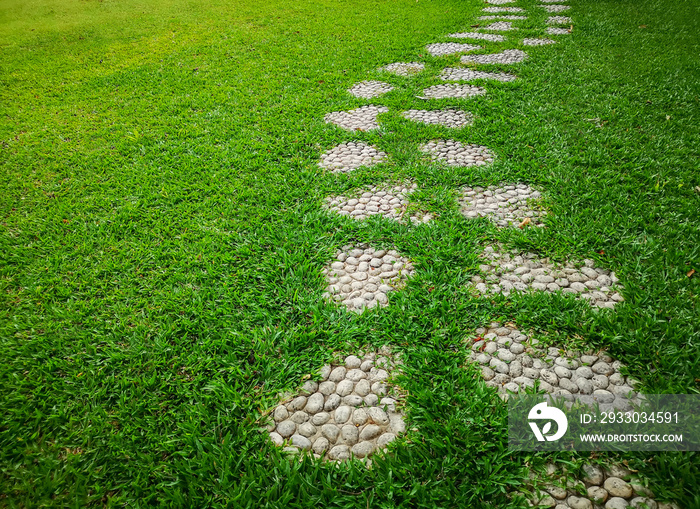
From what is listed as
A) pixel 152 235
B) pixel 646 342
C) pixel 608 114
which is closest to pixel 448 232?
pixel 646 342

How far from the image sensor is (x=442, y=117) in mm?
4926

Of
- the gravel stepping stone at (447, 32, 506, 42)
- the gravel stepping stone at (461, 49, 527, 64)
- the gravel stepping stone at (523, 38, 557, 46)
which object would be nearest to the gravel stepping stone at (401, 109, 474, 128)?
the gravel stepping stone at (461, 49, 527, 64)

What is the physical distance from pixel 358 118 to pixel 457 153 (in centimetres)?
169

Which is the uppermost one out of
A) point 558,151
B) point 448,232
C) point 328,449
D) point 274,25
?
point 274,25

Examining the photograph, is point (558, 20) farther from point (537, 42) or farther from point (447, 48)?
point (447, 48)

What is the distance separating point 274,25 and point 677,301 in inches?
429

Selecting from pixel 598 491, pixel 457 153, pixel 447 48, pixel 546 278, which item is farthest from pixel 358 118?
pixel 598 491

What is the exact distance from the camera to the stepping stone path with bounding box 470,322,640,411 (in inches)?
74.9

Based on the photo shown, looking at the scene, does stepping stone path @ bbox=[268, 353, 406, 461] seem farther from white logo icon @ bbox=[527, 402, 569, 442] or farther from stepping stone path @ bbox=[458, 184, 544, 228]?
stepping stone path @ bbox=[458, 184, 544, 228]

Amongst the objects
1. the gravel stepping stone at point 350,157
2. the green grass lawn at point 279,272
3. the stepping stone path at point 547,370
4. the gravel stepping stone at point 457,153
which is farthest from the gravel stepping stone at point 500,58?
the stepping stone path at point 547,370

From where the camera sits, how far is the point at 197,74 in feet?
22.4

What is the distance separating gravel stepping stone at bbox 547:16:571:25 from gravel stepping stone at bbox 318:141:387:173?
7.46 meters

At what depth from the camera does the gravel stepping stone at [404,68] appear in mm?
6402

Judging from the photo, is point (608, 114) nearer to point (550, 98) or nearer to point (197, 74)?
point (550, 98)
